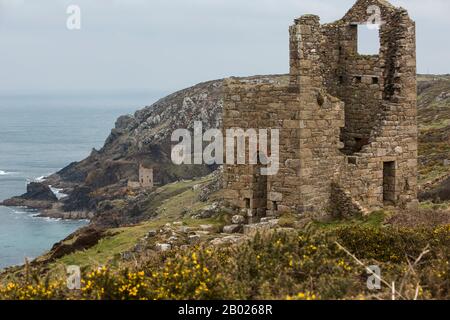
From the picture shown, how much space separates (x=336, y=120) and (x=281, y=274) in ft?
28.1

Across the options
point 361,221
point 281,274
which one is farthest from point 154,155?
point 281,274

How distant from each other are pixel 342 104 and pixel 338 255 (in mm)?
7488

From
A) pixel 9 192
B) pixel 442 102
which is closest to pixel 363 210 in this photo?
pixel 442 102

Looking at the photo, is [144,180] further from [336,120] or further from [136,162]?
[336,120]

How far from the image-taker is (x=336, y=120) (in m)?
18.7

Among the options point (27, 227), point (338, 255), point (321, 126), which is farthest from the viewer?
point (27, 227)

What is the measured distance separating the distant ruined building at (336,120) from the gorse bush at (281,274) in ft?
16.5

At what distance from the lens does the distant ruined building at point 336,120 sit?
18.0 m

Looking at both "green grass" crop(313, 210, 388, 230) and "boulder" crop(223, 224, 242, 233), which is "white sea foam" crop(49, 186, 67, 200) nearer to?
"boulder" crop(223, 224, 242, 233)

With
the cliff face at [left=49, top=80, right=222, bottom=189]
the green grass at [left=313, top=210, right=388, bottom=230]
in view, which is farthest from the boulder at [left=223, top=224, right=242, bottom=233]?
the cliff face at [left=49, top=80, right=222, bottom=189]

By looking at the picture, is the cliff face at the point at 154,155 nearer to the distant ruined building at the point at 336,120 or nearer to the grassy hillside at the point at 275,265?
the distant ruined building at the point at 336,120

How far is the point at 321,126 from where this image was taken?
60.1 feet

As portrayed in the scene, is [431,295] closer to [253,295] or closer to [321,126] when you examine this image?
[253,295]

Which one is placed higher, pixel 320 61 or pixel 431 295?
pixel 320 61
